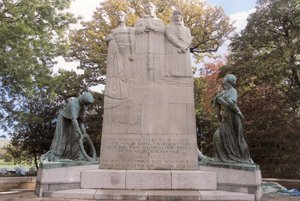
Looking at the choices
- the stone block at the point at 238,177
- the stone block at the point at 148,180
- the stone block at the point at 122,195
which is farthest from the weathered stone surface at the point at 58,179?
the stone block at the point at 238,177

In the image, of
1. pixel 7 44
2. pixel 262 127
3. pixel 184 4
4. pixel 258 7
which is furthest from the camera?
pixel 184 4

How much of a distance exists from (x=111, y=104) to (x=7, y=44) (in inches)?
443

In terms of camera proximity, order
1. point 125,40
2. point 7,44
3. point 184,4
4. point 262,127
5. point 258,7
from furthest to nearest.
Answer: point 184,4 < point 258,7 < point 262,127 < point 7,44 < point 125,40

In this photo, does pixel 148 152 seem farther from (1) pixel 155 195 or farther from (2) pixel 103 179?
(1) pixel 155 195

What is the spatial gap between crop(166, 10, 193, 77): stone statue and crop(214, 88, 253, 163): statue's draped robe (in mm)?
1418

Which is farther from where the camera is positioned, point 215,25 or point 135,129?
point 215,25

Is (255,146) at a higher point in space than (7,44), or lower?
lower

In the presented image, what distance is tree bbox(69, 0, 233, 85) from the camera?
989 inches

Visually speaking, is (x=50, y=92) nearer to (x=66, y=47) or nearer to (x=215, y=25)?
(x=66, y=47)

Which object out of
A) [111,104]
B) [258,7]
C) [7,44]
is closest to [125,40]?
[111,104]

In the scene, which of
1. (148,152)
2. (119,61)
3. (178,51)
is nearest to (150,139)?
(148,152)

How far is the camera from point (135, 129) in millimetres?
9242

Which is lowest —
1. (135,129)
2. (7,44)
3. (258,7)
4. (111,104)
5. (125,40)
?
(135,129)

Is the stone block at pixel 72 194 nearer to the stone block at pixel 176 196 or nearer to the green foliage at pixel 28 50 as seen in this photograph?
the stone block at pixel 176 196
